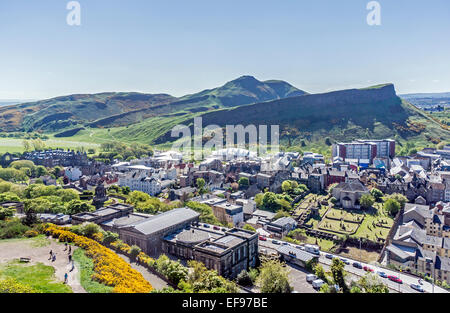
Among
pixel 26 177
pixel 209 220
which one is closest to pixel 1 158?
pixel 26 177

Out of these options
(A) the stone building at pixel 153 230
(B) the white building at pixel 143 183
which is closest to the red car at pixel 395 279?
(A) the stone building at pixel 153 230

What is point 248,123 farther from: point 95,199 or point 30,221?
point 30,221

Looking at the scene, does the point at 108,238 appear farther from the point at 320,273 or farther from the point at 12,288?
the point at 320,273

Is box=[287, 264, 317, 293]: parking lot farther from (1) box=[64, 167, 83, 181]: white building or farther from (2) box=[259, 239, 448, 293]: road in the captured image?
(1) box=[64, 167, 83, 181]: white building

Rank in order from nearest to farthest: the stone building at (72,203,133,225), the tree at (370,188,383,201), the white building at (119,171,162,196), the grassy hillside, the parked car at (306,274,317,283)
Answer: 1. the parked car at (306,274,317,283)
2. the stone building at (72,203,133,225)
3. the tree at (370,188,383,201)
4. the white building at (119,171,162,196)
5. the grassy hillside

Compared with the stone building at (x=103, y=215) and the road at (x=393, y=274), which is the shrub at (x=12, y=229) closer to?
the stone building at (x=103, y=215)

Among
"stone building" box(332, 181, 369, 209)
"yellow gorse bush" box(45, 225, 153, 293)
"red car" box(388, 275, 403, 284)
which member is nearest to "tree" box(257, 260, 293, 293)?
"yellow gorse bush" box(45, 225, 153, 293)
